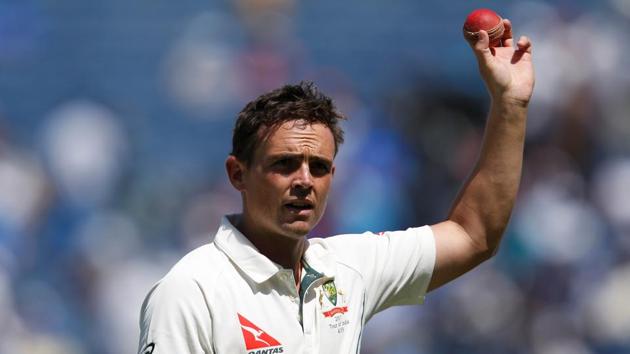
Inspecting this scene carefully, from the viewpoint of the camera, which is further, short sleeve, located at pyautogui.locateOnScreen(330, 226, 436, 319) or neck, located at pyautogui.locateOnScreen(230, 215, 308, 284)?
short sleeve, located at pyautogui.locateOnScreen(330, 226, 436, 319)

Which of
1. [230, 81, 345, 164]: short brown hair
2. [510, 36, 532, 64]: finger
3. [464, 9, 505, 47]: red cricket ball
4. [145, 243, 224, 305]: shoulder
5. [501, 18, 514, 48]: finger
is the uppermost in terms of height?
[464, 9, 505, 47]: red cricket ball

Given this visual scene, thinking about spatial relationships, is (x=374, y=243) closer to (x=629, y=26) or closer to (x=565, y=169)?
(x=565, y=169)

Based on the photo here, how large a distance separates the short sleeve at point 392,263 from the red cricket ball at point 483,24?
66 cm

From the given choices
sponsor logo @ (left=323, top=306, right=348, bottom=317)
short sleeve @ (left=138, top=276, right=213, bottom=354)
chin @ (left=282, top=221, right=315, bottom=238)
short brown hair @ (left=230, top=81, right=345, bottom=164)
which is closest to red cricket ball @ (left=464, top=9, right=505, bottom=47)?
short brown hair @ (left=230, top=81, right=345, bottom=164)

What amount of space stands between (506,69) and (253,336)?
1205 mm

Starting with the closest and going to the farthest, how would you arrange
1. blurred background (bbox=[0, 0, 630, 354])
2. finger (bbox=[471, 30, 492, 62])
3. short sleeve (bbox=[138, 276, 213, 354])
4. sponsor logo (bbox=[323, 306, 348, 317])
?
1. short sleeve (bbox=[138, 276, 213, 354])
2. sponsor logo (bbox=[323, 306, 348, 317])
3. finger (bbox=[471, 30, 492, 62])
4. blurred background (bbox=[0, 0, 630, 354])

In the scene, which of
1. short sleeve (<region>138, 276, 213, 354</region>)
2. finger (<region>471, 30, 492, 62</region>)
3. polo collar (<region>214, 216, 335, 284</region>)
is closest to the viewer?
short sleeve (<region>138, 276, 213, 354</region>)

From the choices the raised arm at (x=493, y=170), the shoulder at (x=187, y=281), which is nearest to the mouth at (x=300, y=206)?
the shoulder at (x=187, y=281)

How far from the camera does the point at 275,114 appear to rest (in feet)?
10.1

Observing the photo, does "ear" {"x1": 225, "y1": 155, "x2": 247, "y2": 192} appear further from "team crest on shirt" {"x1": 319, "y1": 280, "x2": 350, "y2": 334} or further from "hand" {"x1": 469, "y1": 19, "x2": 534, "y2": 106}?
"hand" {"x1": 469, "y1": 19, "x2": 534, "y2": 106}

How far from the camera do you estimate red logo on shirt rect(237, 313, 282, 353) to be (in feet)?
9.45

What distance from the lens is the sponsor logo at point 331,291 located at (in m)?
3.15

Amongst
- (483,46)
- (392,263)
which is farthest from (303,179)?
(483,46)

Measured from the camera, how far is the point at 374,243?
→ 339cm
